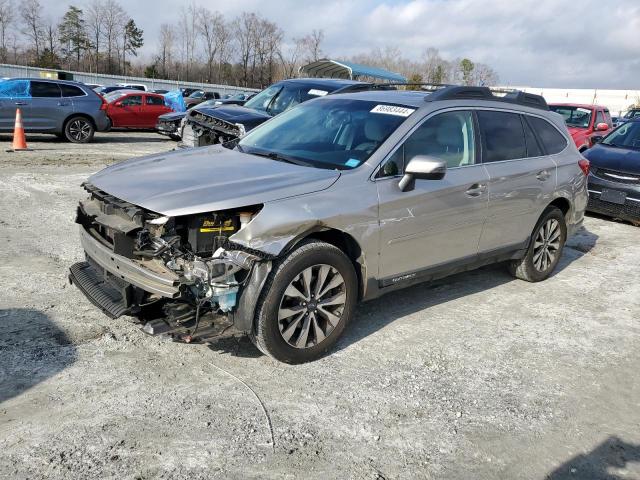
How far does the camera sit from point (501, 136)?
5.28m

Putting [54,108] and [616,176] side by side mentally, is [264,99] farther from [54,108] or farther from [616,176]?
[54,108]

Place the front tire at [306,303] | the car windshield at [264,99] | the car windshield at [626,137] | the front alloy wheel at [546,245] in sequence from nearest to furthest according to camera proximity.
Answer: the front tire at [306,303] < the front alloy wheel at [546,245] < the car windshield at [626,137] < the car windshield at [264,99]

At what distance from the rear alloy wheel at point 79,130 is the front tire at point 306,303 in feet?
44.8

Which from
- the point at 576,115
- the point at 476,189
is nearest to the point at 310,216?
the point at 476,189

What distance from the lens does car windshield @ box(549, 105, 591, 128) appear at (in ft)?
48.4

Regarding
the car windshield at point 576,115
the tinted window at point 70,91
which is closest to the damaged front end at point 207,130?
the tinted window at point 70,91

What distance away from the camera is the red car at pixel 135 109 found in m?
19.4

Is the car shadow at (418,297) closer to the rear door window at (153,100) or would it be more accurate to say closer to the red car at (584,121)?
the red car at (584,121)

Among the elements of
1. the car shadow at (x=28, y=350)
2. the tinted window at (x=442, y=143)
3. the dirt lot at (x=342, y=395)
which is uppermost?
the tinted window at (x=442, y=143)

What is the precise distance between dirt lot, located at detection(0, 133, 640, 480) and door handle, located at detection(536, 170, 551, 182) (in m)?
1.20

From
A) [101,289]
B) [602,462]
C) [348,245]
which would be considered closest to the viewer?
[602,462]

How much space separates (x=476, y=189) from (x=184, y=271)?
2.60 m

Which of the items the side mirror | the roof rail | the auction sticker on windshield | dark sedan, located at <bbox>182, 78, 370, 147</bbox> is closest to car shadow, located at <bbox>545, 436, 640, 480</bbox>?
the side mirror

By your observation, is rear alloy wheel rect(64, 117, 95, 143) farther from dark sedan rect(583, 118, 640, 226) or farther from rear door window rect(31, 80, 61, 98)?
dark sedan rect(583, 118, 640, 226)
